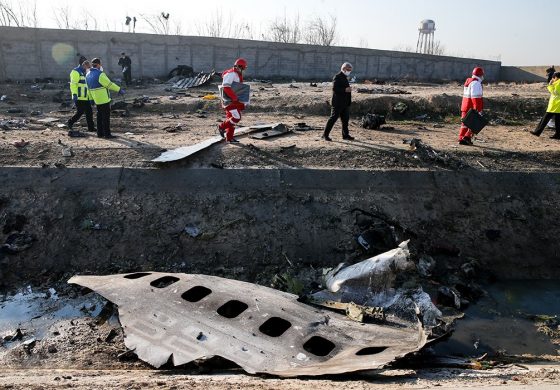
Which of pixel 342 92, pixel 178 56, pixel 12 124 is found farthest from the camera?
pixel 178 56

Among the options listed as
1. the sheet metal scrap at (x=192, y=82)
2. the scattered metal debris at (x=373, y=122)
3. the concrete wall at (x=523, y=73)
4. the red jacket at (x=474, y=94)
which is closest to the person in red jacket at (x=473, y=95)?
the red jacket at (x=474, y=94)

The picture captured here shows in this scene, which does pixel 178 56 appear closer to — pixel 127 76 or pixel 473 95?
pixel 127 76

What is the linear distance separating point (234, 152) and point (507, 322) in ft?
16.5

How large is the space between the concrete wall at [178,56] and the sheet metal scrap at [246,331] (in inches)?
713

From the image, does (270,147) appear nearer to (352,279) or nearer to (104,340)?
(352,279)

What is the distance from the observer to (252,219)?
7004mm

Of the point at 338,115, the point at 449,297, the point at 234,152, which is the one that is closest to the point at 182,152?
the point at 234,152

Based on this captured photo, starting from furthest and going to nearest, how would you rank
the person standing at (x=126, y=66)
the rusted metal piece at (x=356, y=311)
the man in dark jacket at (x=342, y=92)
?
1. the person standing at (x=126, y=66)
2. the man in dark jacket at (x=342, y=92)
3. the rusted metal piece at (x=356, y=311)

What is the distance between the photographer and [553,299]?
20.6 feet

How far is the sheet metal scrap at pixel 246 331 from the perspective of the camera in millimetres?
4008

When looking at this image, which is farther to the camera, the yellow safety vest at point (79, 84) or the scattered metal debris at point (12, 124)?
the scattered metal debris at point (12, 124)

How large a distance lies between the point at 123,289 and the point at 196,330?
4.09 ft

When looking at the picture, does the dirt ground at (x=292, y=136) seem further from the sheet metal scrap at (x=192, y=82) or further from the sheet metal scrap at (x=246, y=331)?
the sheet metal scrap at (x=246, y=331)

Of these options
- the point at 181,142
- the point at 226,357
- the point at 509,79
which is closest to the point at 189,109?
the point at 181,142
